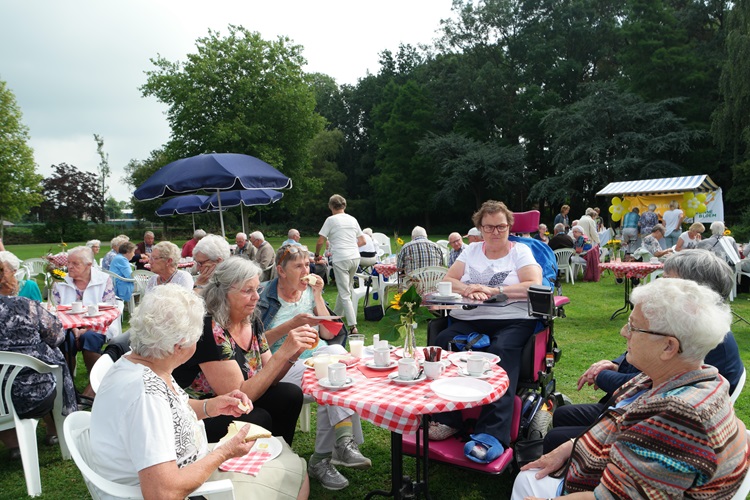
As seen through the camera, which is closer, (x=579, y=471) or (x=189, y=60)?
(x=579, y=471)

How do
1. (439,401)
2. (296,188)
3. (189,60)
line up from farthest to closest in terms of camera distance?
(296,188) < (189,60) < (439,401)

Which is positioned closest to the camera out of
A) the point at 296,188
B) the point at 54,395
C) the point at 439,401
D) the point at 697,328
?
the point at 697,328

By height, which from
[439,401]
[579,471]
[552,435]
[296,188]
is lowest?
[552,435]

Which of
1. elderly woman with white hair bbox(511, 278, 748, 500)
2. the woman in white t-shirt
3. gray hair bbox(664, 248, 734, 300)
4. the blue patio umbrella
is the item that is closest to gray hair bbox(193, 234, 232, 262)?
elderly woman with white hair bbox(511, 278, 748, 500)

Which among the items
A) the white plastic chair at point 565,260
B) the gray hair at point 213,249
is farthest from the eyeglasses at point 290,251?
the white plastic chair at point 565,260

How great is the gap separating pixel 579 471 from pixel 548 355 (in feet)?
5.15

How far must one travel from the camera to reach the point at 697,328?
5.06 feet

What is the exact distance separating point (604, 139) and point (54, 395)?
2662 centimetres

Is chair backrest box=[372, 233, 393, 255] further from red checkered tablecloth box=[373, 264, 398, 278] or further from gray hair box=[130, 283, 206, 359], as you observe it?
gray hair box=[130, 283, 206, 359]

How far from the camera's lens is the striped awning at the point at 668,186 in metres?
16.6

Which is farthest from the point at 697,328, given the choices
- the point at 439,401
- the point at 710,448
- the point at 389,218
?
the point at 389,218

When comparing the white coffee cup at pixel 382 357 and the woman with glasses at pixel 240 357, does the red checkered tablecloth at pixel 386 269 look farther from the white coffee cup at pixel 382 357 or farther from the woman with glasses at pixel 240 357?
the white coffee cup at pixel 382 357

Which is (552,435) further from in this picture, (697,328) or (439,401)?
(697,328)

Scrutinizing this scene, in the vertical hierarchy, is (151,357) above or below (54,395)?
above
